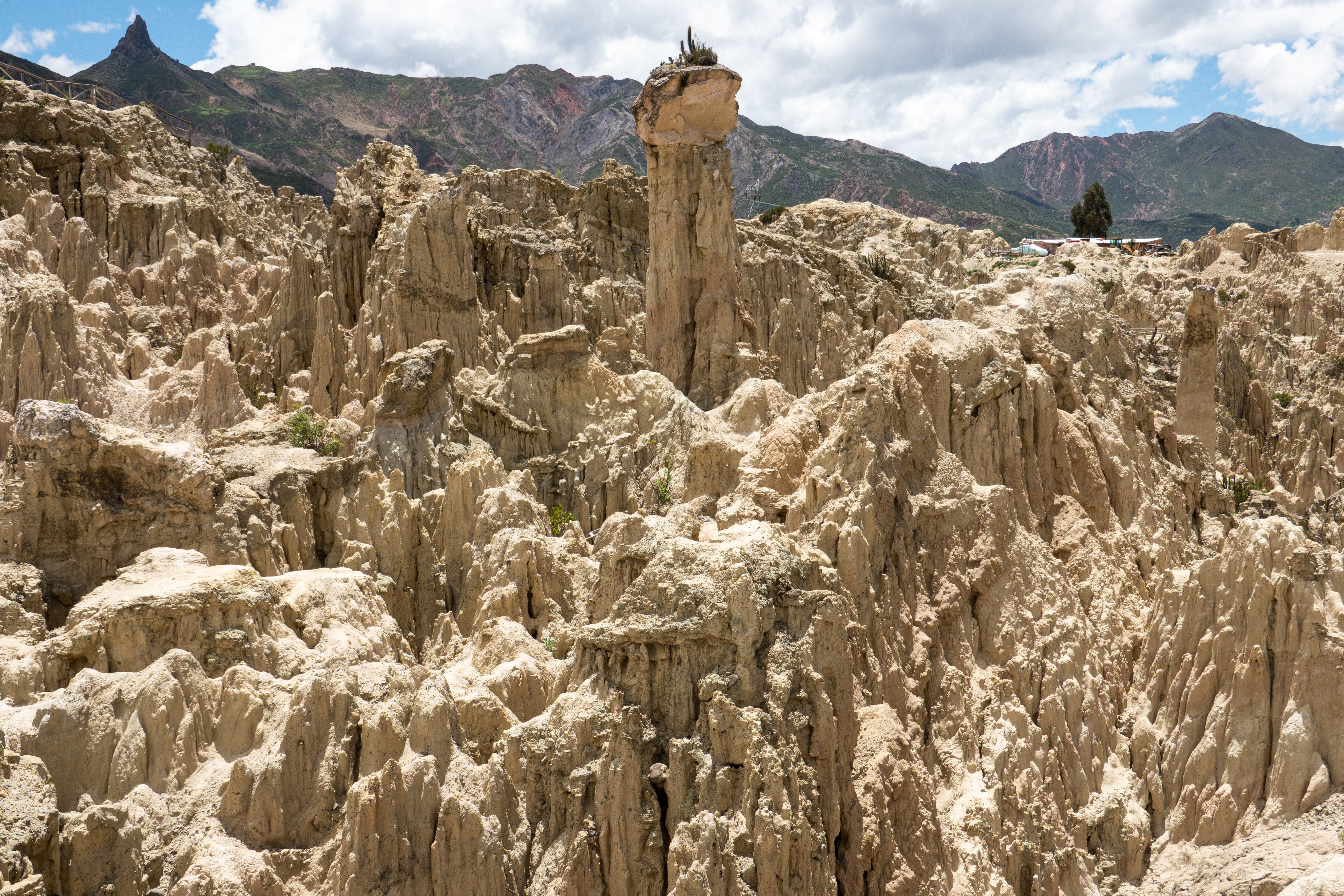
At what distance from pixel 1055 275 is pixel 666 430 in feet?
31.6

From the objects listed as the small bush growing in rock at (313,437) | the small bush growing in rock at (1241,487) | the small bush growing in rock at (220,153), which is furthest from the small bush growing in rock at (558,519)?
the small bush growing in rock at (220,153)

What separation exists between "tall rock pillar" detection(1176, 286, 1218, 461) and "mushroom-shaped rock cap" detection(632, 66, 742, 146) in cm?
1286

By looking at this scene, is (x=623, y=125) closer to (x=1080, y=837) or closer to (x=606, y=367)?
(x=606, y=367)

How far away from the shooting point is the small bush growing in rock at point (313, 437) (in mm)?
23047

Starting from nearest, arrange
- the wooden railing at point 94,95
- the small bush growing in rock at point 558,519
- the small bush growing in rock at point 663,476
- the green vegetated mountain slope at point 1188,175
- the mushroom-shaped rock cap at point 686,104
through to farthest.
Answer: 1. the small bush growing in rock at point 663,476
2. the small bush growing in rock at point 558,519
3. the mushroom-shaped rock cap at point 686,104
4. the wooden railing at point 94,95
5. the green vegetated mountain slope at point 1188,175

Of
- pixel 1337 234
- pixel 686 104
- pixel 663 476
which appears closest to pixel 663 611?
pixel 663 476

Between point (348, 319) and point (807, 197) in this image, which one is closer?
point (348, 319)

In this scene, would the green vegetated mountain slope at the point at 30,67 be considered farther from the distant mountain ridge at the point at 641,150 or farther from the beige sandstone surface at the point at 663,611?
the beige sandstone surface at the point at 663,611

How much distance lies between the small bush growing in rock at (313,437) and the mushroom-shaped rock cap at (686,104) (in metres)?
11.6

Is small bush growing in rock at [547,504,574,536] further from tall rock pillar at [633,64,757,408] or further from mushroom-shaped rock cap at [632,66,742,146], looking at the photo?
mushroom-shaped rock cap at [632,66,742,146]

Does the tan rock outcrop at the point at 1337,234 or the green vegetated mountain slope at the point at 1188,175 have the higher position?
the green vegetated mountain slope at the point at 1188,175

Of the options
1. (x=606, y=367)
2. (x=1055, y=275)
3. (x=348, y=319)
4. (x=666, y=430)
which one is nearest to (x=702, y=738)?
(x=666, y=430)

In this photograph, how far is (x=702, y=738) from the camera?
12.4 meters

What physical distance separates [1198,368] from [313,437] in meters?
21.5
